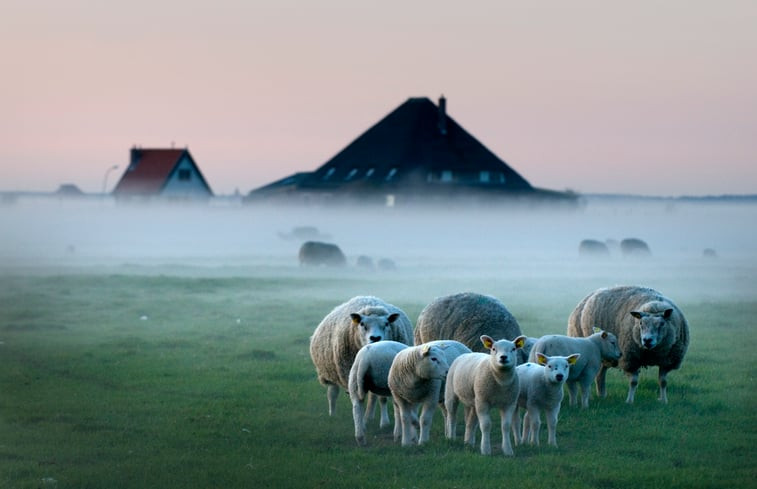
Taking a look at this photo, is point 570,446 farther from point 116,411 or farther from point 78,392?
point 78,392

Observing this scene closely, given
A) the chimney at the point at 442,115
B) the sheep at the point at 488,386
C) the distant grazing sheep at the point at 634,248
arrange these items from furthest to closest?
1. the chimney at the point at 442,115
2. the distant grazing sheep at the point at 634,248
3. the sheep at the point at 488,386

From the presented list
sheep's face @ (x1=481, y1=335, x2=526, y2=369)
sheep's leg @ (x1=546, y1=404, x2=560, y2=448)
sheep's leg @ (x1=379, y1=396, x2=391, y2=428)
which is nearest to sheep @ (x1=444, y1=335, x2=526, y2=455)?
sheep's face @ (x1=481, y1=335, x2=526, y2=369)

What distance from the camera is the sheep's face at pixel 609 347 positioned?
16469 mm

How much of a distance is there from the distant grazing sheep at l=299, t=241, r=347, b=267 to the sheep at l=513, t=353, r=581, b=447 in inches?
1588

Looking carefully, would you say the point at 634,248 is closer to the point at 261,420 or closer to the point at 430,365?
the point at 261,420

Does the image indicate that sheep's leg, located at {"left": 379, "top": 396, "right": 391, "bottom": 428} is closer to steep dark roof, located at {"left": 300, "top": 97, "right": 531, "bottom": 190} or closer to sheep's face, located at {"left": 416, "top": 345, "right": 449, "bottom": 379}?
sheep's face, located at {"left": 416, "top": 345, "right": 449, "bottom": 379}

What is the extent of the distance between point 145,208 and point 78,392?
76.4 meters

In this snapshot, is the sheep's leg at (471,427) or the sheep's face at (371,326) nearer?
the sheep's leg at (471,427)

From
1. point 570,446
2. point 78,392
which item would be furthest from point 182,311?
point 570,446

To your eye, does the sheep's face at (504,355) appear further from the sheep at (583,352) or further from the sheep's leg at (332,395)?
the sheep's leg at (332,395)

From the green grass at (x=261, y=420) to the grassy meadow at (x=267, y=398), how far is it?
0.04 metres

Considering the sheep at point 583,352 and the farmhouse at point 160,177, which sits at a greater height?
the farmhouse at point 160,177

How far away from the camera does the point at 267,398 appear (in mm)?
17234

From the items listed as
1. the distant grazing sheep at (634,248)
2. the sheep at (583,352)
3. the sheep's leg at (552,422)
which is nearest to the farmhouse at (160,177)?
the distant grazing sheep at (634,248)
